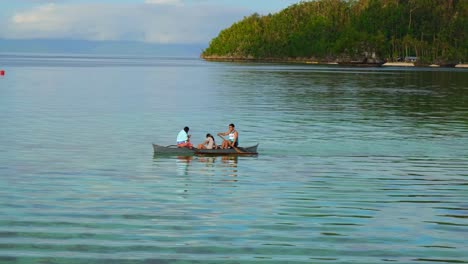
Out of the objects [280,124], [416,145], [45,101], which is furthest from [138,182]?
[45,101]

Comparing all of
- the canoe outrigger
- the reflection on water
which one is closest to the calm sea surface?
the reflection on water

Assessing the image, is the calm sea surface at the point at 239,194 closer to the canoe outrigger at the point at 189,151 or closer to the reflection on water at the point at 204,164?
the reflection on water at the point at 204,164

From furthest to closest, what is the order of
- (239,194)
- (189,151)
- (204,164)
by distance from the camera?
(189,151) < (204,164) < (239,194)

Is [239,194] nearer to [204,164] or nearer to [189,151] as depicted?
[204,164]

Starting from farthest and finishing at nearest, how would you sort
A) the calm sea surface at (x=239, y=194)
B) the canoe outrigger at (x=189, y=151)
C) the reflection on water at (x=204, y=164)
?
the canoe outrigger at (x=189, y=151) → the reflection on water at (x=204, y=164) → the calm sea surface at (x=239, y=194)

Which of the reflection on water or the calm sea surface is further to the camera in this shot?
the reflection on water

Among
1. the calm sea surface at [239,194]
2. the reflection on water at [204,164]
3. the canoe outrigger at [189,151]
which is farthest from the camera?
the canoe outrigger at [189,151]

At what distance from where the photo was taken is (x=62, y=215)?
22.5 meters

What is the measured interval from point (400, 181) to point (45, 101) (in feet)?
192

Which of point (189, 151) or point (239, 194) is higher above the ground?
point (189, 151)

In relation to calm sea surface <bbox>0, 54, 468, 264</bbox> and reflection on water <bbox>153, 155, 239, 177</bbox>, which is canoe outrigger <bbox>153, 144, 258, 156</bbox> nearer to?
reflection on water <bbox>153, 155, 239, 177</bbox>

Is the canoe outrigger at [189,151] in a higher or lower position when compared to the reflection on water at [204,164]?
higher

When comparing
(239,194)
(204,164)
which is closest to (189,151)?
(204,164)

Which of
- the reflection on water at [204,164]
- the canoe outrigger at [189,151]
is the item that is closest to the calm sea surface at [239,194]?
the reflection on water at [204,164]
